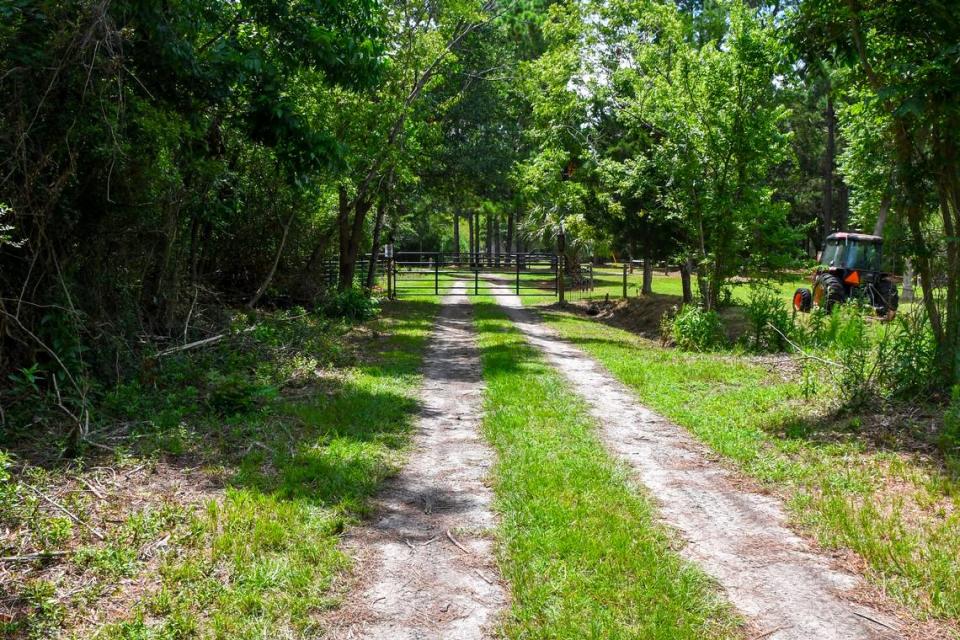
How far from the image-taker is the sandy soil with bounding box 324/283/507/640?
3680 mm

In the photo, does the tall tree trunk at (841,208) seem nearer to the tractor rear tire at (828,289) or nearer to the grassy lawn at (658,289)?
the grassy lawn at (658,289)

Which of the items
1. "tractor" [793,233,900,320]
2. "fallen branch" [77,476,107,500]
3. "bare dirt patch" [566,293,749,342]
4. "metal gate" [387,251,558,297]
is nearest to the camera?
"fallen branch" [77,476,107,500]

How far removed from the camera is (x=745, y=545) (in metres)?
4.55

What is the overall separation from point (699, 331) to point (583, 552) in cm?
964

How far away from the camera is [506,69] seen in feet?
72.8

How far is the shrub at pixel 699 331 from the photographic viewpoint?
13250 millimetres

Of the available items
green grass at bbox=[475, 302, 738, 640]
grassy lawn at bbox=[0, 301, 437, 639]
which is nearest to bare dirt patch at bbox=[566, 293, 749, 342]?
green grass at bbox=[475, 302, 738, 640]

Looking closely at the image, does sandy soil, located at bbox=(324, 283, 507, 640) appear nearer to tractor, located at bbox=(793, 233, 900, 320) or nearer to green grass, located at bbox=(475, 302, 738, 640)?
green grass, located at bbox=(475, 302, 738, 640)

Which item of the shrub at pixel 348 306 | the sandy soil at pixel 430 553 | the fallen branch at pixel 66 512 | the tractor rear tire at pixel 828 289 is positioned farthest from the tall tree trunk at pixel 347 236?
the fallen branch at pixel 66 512

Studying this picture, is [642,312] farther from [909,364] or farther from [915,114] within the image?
[915,114]

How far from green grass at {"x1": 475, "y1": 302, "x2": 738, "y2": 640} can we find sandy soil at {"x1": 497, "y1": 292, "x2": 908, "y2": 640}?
0.17 metres

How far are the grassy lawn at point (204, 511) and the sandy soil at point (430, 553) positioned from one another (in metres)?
0.18

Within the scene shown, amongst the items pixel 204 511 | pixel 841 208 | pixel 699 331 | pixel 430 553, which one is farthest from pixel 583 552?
pixel 841 208

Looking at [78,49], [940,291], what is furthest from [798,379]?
[78,49]
